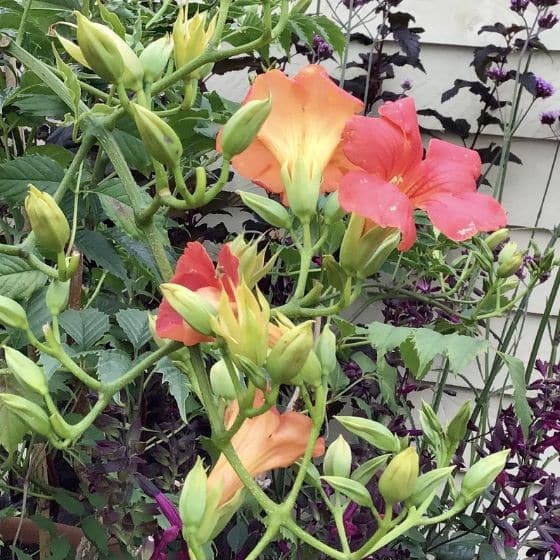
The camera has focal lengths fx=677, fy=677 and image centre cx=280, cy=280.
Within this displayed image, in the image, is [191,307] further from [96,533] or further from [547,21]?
[547,21]

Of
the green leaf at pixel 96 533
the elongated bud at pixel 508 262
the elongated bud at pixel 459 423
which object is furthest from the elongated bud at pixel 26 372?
the elongated bud at pixel 508 262

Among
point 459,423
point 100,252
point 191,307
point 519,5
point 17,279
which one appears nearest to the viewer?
point 191,307

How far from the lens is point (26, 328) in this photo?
353 mm

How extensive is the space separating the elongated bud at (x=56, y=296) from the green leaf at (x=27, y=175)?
0.25 m

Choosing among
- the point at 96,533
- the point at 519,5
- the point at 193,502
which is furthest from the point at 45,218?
the point at 519,5

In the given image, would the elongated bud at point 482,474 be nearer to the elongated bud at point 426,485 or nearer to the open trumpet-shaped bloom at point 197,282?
the elongated bud at point 426,485

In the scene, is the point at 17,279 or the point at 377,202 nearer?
the point at 377,202

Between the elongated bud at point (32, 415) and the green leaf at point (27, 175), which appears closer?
the elongated bud at point (32, 415)

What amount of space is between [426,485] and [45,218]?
236 mm

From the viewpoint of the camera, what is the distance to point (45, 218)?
339 millimetres

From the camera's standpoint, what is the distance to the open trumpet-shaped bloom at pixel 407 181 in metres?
0.34

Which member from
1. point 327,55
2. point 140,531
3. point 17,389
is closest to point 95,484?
point 140,531

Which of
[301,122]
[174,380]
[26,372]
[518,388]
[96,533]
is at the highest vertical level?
[301,122]

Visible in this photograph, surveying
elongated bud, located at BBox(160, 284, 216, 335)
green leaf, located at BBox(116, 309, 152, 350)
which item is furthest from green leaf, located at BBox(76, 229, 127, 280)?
elongated bud, located at BBox(160, 284, 216, 335)
